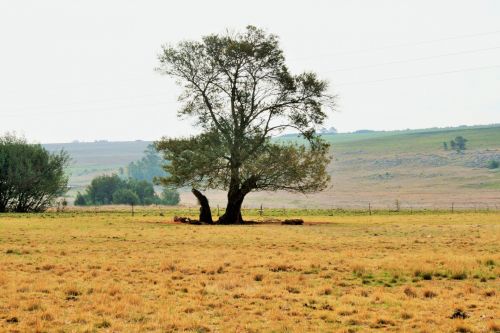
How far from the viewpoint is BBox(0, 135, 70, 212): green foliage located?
74875mm

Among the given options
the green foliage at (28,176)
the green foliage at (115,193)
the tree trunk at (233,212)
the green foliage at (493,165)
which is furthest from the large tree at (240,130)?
the green foliage at (493,165)

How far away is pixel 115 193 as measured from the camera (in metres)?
137

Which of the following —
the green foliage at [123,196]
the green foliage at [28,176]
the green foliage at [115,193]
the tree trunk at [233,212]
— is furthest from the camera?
the green foliage at [115,193]

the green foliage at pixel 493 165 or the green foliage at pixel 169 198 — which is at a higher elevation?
the green foliage at pixel 493 165

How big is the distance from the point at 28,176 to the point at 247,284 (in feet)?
200

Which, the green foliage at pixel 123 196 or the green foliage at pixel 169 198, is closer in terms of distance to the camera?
the green foliage at pixel 123 196

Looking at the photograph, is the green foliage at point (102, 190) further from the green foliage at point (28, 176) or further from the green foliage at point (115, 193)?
the green foliage at point (28, 176)

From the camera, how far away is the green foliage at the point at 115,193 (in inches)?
5374

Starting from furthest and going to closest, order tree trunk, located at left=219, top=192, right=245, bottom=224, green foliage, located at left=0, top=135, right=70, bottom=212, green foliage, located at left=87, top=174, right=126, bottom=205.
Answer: green foliage, located at left=87, top=174, right=126, bottom=205, green foliage, located at left=0, top=135, right=70, bottom=212, tree trunk, located at left=219, top=192, right=245, bottom=224

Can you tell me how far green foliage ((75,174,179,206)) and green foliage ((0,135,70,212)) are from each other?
53000mm

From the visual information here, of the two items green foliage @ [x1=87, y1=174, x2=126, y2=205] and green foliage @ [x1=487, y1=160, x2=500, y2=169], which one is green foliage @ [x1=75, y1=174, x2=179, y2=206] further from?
green foliage @ [x1=487, y1=160, x2=500, y2=169]

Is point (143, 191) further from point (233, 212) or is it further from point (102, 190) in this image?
point (233, 212)

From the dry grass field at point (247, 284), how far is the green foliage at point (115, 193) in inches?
3994

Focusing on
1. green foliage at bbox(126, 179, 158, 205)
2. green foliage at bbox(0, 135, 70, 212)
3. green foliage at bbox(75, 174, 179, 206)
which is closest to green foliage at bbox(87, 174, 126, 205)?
green foliage at bbox(75, 174, 179, 206)
